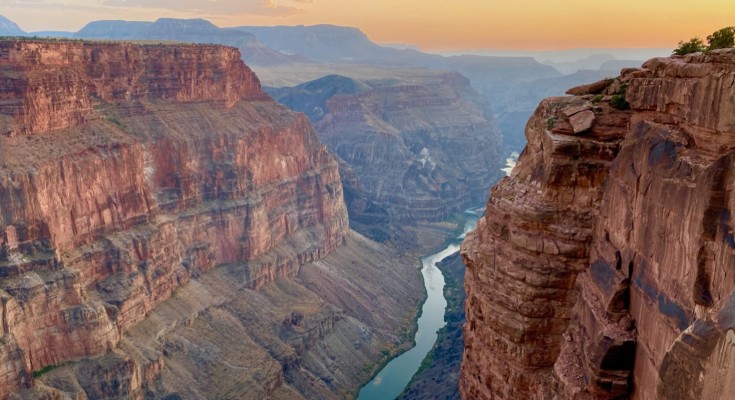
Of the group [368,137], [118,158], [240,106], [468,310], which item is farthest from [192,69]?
[368,137]

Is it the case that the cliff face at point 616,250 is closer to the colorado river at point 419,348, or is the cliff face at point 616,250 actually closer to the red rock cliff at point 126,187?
the red rock cliff at point 126,187

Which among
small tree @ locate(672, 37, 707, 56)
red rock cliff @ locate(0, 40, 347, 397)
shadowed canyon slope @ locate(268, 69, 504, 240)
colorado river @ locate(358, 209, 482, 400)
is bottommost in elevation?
colorado river @ locate(358, 209, 482, 400)

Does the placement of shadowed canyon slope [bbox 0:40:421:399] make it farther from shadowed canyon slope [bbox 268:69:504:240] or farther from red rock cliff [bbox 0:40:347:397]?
shadowed canyon slope [bbox 268:69:504:240]

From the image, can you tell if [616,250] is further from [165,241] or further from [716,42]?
[165,241]

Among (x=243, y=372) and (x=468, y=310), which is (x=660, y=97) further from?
(x=243, y=372)

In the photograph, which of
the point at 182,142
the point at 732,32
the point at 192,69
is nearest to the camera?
the point at 732,32

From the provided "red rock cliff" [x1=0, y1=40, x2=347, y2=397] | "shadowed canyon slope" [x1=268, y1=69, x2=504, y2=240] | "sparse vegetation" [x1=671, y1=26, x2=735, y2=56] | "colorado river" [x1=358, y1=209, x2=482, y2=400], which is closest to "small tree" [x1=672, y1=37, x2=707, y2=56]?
"sparse vegetation" [x1=671, y1=26, x2=735, y2=56]

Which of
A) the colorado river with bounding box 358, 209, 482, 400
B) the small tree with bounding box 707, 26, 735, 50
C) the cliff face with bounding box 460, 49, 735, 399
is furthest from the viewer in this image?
the colorado river with bounding box 358, 209, 482, 400
